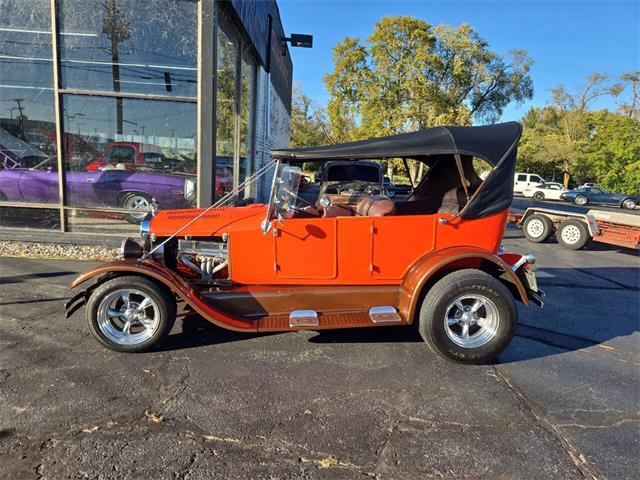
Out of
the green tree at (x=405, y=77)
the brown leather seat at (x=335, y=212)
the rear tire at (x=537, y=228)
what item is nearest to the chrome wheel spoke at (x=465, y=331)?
the brown leather seat at (x=335, y=212)

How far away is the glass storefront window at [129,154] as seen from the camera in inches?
300

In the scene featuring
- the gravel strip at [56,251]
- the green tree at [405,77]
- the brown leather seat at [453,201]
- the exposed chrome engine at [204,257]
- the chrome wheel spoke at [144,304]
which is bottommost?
the gravel strip at [56,251]

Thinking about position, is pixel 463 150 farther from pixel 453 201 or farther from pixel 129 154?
pixel 129 154

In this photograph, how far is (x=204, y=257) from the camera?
416 centimetres

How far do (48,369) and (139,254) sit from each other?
1204 mm

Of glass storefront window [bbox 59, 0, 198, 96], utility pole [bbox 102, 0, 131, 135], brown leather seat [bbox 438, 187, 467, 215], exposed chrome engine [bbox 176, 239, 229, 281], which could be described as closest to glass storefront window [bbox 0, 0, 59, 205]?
glass storefront window [bbox 59, 0, 198, 96]

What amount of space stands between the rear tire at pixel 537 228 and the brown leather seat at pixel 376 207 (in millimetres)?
8252

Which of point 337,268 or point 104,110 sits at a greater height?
point 104,110

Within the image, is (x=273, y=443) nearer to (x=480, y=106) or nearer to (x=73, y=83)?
(x=73, y=83)

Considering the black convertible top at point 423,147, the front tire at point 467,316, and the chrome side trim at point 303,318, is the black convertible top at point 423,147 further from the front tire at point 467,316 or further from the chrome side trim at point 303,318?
the chrome side trim at point 303,318

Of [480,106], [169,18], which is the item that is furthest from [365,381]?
[480,106]

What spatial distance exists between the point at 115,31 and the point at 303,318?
683 cm

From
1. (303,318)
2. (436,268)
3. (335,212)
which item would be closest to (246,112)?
(335,212)

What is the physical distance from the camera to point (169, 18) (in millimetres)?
7562
